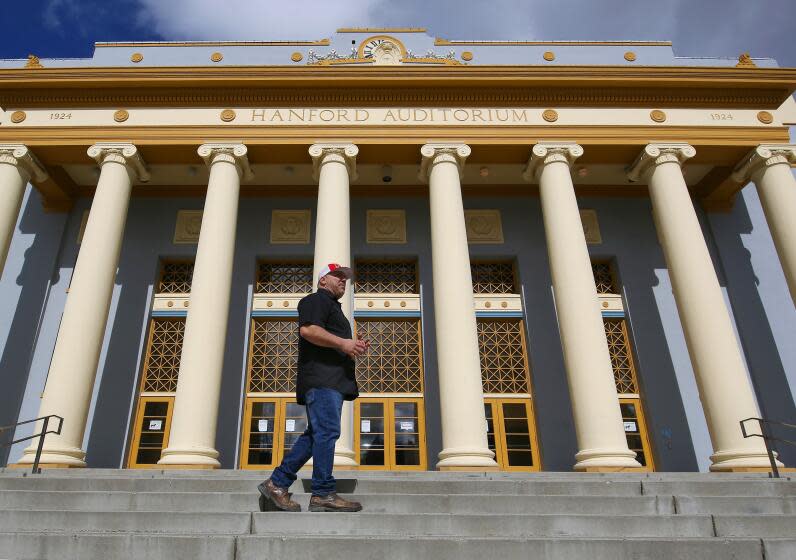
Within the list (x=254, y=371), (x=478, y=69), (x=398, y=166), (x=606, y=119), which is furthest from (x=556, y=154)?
(x=254, y=371)

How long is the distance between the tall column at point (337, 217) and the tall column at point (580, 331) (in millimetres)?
4272

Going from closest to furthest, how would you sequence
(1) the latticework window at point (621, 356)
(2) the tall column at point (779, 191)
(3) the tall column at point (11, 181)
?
(3) the tall column at point (11, 181) → (2) the tall column at point (779, 191) → (1) the latticework window at point (621, 356)

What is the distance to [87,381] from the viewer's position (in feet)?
34.7

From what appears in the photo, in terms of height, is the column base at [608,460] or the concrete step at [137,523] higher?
the column base at [608,460]

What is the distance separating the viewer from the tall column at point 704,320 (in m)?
10.2

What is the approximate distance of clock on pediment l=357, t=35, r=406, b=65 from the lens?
14.7m

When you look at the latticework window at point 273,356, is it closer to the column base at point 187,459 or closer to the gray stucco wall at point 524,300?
the gray stucco wall at point 524,300

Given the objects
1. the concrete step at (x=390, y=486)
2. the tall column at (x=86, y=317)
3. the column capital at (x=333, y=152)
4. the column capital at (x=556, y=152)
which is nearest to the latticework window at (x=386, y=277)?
the column capital at (x=333, y=152)

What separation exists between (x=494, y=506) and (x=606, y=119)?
10.5 meters

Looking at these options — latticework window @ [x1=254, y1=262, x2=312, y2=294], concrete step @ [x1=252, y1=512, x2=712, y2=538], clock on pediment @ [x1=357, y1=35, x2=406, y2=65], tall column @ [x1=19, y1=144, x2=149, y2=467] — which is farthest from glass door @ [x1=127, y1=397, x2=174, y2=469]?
clock on pediment @ [x1=357, y1=35, x2=406, y2=65]

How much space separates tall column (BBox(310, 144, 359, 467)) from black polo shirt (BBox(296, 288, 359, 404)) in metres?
5.46

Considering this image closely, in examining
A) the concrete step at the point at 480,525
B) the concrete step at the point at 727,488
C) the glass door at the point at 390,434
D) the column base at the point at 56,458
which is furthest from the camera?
the glass door at the point at 390,434

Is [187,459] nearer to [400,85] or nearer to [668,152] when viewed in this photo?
[400,85]

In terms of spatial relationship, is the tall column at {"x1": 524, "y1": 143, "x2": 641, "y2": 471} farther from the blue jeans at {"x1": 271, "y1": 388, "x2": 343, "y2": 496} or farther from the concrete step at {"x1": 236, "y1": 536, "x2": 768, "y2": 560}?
the blue jeans at {"x1": 271, "y1": 388, "x2": 343, "y2": 496}
